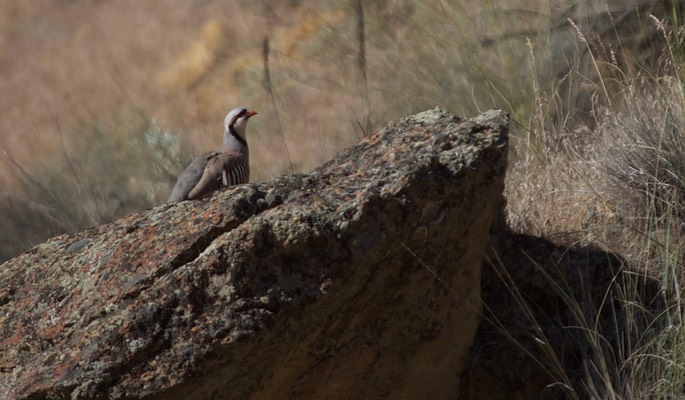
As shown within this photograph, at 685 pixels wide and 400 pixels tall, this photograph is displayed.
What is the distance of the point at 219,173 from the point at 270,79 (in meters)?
2.41

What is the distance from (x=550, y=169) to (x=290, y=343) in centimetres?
238

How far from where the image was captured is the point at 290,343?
136 inches

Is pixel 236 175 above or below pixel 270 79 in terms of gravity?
above

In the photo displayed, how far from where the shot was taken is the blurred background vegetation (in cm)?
679

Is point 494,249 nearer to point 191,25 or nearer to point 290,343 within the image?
point 290,343

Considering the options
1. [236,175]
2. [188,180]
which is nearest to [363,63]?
[236,175]

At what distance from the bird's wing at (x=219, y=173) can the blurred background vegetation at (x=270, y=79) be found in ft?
4.54

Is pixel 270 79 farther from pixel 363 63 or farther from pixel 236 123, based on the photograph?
pixel 236 123

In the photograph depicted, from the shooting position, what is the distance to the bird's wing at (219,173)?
5.20m

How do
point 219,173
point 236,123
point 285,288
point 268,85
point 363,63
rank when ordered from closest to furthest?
point 285,288 < point 219,173 < point 236,123 < point 363,63 < point 268,85

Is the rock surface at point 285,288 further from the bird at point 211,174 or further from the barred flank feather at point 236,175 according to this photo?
the barred flank feather at point 236,175

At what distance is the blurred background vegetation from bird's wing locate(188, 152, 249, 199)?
1383 millimetres

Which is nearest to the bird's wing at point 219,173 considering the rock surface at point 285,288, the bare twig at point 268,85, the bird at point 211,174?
the bird at point 211,174

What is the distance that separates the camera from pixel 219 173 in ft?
17.5
